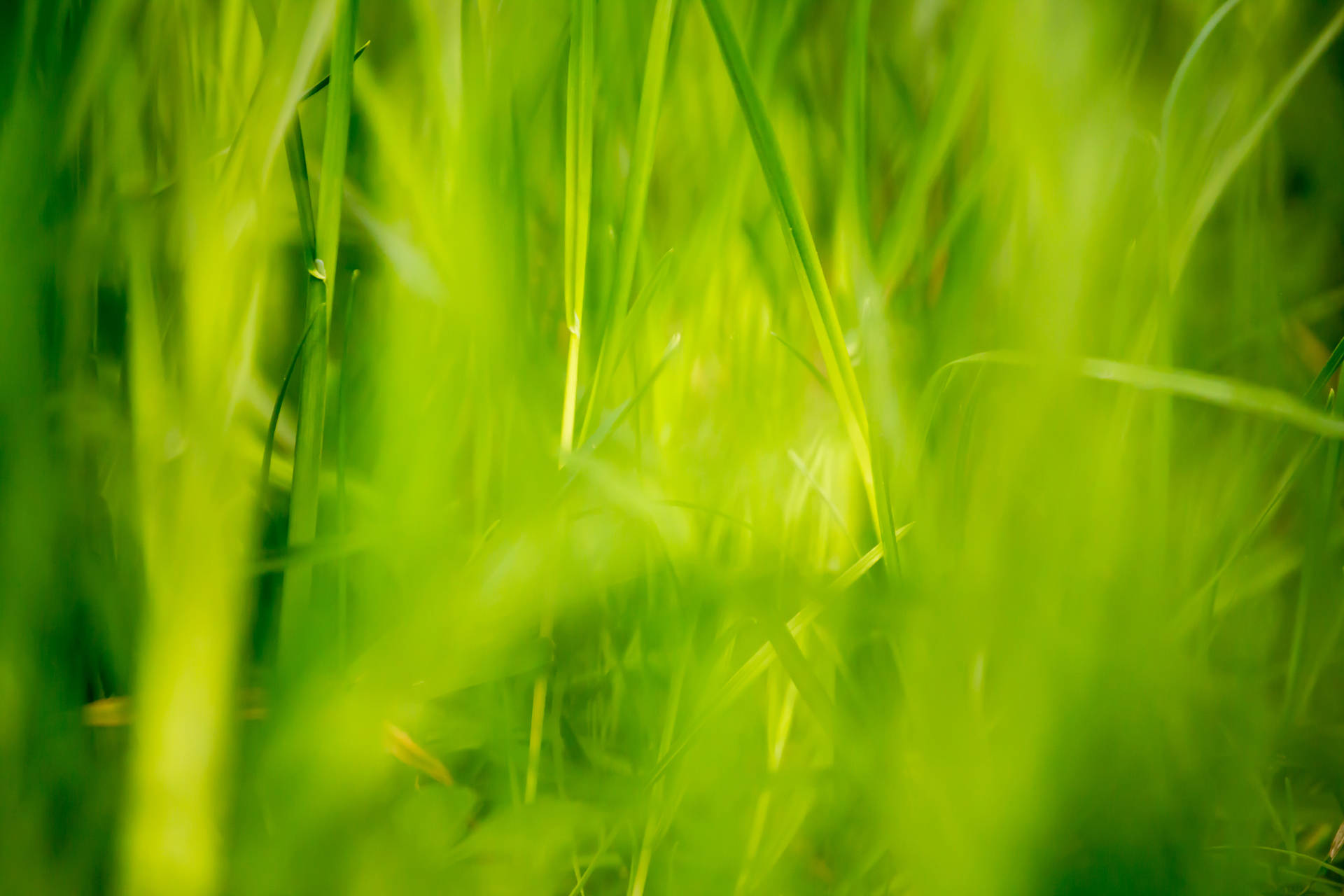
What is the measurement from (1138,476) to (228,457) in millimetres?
403

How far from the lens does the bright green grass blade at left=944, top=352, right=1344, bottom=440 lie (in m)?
0.32

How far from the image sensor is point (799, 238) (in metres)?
0.30

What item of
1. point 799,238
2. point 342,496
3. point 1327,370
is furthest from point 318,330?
point 1327,370

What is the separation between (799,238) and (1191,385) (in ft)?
Result: 0.57

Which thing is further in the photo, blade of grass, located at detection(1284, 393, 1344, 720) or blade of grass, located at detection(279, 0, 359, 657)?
blade of grass, located at detection(1284, 393, 1344, 720)

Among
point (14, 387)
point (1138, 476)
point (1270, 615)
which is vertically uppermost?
point (14, 387)

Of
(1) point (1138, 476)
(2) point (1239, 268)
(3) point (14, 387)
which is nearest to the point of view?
(3) point (14, 387)

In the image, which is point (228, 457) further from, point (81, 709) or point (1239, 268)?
point (1239, 268)

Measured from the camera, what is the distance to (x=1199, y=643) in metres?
0.37

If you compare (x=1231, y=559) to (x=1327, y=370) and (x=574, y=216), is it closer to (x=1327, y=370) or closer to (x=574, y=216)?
(x=1327, y=370)

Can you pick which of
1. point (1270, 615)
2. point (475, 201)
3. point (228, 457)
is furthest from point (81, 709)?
point (1270, 615)

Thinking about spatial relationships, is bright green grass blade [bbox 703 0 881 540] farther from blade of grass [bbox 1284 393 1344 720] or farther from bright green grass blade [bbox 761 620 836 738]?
blade of grass [bbox 1284 393 1344 720]

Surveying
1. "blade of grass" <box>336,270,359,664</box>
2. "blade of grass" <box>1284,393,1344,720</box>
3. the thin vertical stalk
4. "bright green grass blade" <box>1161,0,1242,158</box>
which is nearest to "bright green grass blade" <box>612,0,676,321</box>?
the thin vertical stalk

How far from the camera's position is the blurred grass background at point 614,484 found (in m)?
0.29
